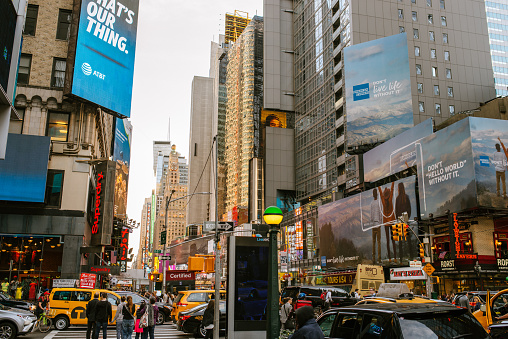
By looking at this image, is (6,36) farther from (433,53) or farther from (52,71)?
(433,53)

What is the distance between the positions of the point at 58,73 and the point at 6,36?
81.8 feet

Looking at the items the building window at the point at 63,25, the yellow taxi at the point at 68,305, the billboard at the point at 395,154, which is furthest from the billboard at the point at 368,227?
the building window at the point at 63,25

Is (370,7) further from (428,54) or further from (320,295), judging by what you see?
(320,295)

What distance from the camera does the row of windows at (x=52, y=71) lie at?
37000 millimetres

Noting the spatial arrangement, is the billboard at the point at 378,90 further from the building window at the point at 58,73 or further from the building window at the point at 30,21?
the building window at the point at 30,21

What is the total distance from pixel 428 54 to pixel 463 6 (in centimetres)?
1406

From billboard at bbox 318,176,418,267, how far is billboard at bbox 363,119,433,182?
276 cm

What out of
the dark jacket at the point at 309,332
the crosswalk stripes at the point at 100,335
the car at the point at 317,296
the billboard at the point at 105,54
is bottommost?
the crosswalk stripes at the point at 100,335

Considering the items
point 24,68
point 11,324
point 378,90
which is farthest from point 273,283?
point 378,90

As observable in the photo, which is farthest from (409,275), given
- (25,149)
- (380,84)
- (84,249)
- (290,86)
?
(290,86)

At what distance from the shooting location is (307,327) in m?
6.45

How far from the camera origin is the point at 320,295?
27.8 metres

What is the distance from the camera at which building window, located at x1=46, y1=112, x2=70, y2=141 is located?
36750 mm

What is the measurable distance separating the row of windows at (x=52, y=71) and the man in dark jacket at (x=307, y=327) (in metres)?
36.1
